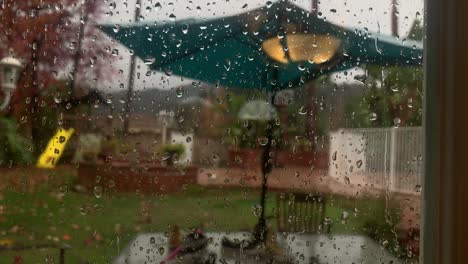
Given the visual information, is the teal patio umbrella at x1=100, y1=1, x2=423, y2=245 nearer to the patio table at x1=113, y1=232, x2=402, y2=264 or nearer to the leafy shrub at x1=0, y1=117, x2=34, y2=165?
the patio table at x1=113, y1=232, x2=402, y2=264

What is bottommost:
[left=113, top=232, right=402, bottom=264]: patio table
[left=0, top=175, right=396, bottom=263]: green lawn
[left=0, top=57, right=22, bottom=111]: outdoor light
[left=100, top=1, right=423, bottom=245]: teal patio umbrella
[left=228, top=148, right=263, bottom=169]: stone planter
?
[left=113, top=232, right=402, bottom=264]: patio table

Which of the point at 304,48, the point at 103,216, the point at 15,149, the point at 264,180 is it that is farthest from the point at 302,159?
the point at 15,149

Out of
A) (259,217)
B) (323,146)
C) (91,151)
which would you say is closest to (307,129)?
(323,146)

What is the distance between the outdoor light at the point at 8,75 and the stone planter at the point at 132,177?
0.50 feet

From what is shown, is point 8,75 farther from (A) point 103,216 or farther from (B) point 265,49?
(B) point 265,49

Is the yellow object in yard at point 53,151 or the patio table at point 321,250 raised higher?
the yellow object in yard at point 53,151

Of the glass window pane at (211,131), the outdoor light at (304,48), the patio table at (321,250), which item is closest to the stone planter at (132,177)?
the glass window pane at (211,131)

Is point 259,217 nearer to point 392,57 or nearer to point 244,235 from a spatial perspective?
point 244,235

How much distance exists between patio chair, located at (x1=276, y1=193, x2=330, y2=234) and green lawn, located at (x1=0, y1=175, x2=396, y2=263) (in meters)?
0.02

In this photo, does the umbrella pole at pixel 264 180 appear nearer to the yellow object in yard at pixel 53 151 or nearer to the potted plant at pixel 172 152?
the potted plant at pixel 172 152

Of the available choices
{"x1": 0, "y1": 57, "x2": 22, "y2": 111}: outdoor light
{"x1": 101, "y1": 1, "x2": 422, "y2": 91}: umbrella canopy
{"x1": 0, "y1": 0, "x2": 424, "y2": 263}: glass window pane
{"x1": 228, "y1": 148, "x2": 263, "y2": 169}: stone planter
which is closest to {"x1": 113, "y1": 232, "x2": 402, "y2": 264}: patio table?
{"x1": 0, "y1": 0, "x2": 424, "y2": 263}: glass window pane

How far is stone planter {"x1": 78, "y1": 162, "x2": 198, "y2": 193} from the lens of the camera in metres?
0.60

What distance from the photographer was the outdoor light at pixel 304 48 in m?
0.67

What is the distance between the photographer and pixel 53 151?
60 cm
